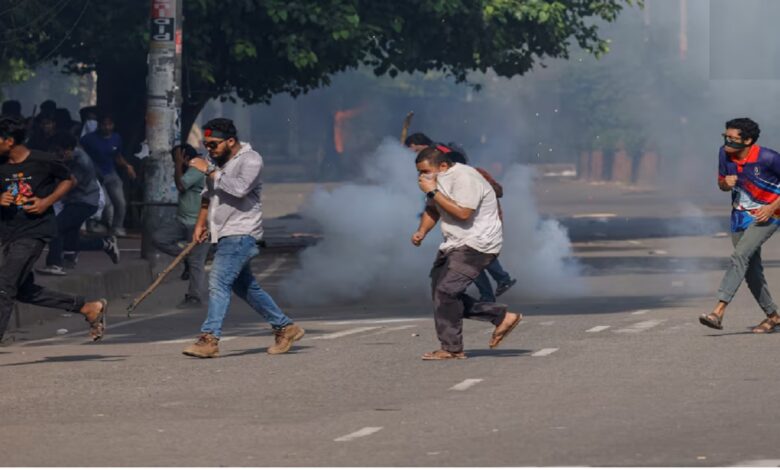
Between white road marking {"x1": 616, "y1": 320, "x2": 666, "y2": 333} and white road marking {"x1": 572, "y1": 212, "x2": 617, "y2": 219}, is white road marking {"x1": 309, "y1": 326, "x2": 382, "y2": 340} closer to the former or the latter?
white road marking {"x1": 616, "y1": 320, "x2": 666, "y2": 333}

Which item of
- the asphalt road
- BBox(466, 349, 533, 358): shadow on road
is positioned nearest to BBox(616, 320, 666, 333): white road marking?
the asphalt road

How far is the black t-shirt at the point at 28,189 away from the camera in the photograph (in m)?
13.5

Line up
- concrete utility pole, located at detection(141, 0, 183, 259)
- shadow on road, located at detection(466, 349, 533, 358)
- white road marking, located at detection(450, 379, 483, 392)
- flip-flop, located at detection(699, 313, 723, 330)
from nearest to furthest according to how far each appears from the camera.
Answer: white road marking, located at detection(450, 379, 483, 392), shadow on road, located at detection(466, 349, 533, 358), flip-flop, located at detection(699, 313, 723, 330), concrete utility pole, located at detection(141, 0, 183, 259)

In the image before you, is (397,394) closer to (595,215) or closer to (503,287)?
(503,287)

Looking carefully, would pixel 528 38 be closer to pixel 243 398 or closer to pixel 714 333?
pixel 714 333

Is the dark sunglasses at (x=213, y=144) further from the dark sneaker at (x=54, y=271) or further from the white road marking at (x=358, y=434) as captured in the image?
the dark sneaker at (x=54, y=271)

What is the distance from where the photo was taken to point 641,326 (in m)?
16.1

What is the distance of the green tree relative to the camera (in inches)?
1086

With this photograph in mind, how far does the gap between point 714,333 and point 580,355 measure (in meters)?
1.94

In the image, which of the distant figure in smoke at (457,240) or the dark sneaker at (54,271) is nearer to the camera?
the distant figure in smoke at (457,240)

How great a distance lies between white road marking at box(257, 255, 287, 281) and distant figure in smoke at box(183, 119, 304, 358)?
28.8ft

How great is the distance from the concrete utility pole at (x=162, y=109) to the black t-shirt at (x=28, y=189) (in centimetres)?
895

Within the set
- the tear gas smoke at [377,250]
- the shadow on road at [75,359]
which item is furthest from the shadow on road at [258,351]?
the tear gas smoke at [377,250]

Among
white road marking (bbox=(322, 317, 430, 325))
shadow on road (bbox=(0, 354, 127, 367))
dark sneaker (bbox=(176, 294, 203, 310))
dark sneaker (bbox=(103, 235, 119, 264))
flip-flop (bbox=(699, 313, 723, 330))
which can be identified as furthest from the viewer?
dark sneaker (bbox=(103, 235, 119, 264))
